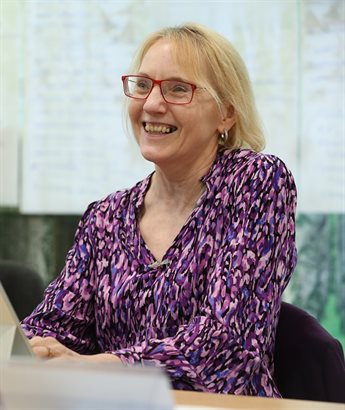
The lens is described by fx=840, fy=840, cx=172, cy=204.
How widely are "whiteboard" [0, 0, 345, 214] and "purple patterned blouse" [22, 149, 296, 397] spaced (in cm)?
161

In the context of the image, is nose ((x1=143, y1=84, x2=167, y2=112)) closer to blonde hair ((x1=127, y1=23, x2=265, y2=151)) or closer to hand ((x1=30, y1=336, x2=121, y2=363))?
blonde hair ((x1=127, y1=23, x2=265, y2=151))

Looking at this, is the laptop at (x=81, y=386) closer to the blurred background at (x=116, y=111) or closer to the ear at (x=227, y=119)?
the ear at (x=227, y=119)

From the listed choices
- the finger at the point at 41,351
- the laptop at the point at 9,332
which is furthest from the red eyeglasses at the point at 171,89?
the laptop at the point at 9,332

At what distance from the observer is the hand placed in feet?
5.43

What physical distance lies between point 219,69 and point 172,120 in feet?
0.57

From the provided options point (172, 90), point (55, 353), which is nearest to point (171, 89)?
point (172, 90)

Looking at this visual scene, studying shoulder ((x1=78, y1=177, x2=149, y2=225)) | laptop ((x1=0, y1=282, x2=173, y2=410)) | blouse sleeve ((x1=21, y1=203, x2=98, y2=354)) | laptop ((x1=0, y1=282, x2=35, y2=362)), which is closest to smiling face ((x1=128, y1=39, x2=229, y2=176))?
shoulder ((x1=78, y1=177, x2=149, y2=225))

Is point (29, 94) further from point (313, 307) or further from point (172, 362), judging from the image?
point (172, 362)

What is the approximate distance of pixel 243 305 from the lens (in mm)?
1803

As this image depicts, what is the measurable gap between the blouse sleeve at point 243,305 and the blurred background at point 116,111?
5.77 feet

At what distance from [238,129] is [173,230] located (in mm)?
324

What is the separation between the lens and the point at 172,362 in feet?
5.57

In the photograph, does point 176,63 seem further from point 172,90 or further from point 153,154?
Answer: point 153,154

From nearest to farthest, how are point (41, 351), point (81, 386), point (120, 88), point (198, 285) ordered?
1. point (81, 386)
2. point (41, 351)
3. point (198, 285)
4. point (120, 88)
